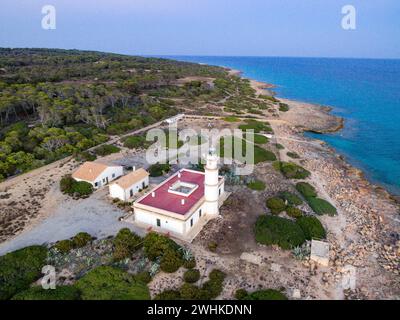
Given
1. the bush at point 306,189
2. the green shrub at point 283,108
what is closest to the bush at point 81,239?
the bush at point 306,189

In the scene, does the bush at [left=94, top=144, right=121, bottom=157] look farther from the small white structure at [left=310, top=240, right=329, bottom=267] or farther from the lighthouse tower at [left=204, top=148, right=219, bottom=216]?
the small white structure at [left=310, top=240, right=329, bottom=267]

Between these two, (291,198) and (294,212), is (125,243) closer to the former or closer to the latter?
(294,212)

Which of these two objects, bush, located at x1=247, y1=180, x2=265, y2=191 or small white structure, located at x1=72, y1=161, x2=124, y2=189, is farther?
bush, located at x1=247, y1=180, x2=265, y2=191

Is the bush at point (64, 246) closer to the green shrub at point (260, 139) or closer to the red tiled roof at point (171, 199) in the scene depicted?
the red tiled roof at point (171, 199)

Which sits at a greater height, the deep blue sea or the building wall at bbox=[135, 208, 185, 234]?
the deep blue sea

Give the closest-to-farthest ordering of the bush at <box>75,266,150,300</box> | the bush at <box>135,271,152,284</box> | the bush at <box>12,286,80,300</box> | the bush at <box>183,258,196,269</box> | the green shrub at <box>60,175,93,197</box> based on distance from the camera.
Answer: the bush at <box>12,286,80,300</box> < the bush at <box>75,266,150,300</box> < the bush at <box>135,271,152,284</box> < the bush at <box>183,258,196,269</box> < the green shrub at <box>60,175,93,197</box>

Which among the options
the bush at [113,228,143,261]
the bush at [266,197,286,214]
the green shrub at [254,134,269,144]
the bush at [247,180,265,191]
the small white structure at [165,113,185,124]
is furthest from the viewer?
the small white structure at [165,113,185,124]

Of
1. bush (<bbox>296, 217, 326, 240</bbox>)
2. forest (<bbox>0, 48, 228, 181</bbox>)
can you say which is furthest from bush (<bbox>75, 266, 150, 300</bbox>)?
forest (<bbox>0, 48, 228, 181</bbox>)

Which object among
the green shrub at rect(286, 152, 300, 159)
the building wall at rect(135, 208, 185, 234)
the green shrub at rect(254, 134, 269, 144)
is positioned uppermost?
the green shrub at rect(254, 134, 269, 144)
